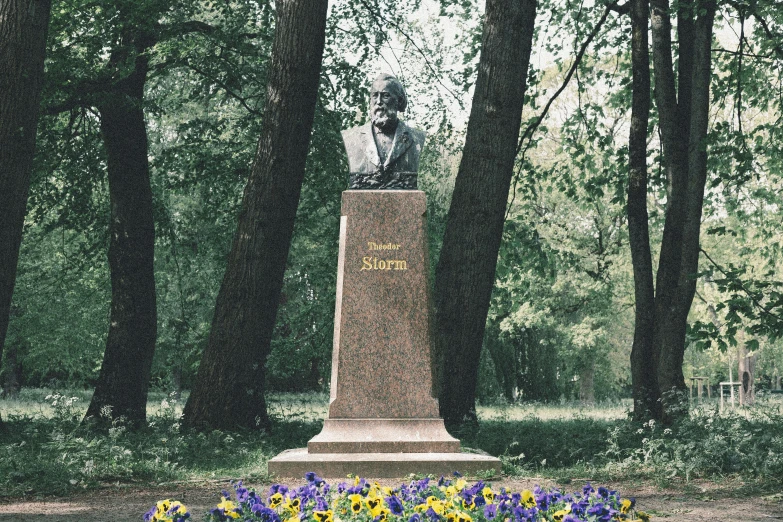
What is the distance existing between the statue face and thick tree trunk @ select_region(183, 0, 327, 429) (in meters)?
2.82

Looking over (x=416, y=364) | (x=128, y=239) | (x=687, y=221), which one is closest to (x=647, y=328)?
(x=687, y=221)

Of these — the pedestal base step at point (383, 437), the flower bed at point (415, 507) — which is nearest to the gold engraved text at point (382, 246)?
the pedestal base step at point (383, 437)

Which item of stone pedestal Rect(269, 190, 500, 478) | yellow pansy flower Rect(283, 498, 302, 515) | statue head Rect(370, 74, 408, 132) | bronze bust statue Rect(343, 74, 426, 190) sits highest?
statue head Rect(370, 74, 408, 132)

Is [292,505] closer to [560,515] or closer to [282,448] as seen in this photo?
[560,515]

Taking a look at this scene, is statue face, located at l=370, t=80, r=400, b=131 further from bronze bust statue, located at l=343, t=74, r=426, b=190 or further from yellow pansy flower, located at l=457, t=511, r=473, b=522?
yellow pansy flower, located at l=457, t=511, r=473, b=522

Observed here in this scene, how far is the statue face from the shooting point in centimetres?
927

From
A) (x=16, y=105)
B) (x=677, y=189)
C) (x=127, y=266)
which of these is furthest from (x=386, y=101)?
(x=127, y=266)

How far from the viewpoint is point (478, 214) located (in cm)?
1122

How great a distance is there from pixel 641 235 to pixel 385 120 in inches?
276

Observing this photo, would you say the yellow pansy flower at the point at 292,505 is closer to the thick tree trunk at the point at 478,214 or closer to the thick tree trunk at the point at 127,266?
the thick tree trunk at the point at 478,214

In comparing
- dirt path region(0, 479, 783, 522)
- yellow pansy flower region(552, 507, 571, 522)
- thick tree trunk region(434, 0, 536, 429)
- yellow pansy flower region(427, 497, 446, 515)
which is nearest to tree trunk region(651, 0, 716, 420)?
thick tree trunk region(434, 0, 536, 429)

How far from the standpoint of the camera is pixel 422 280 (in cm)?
877

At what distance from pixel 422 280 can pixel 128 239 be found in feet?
26.0

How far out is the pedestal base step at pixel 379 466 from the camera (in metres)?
8.18
